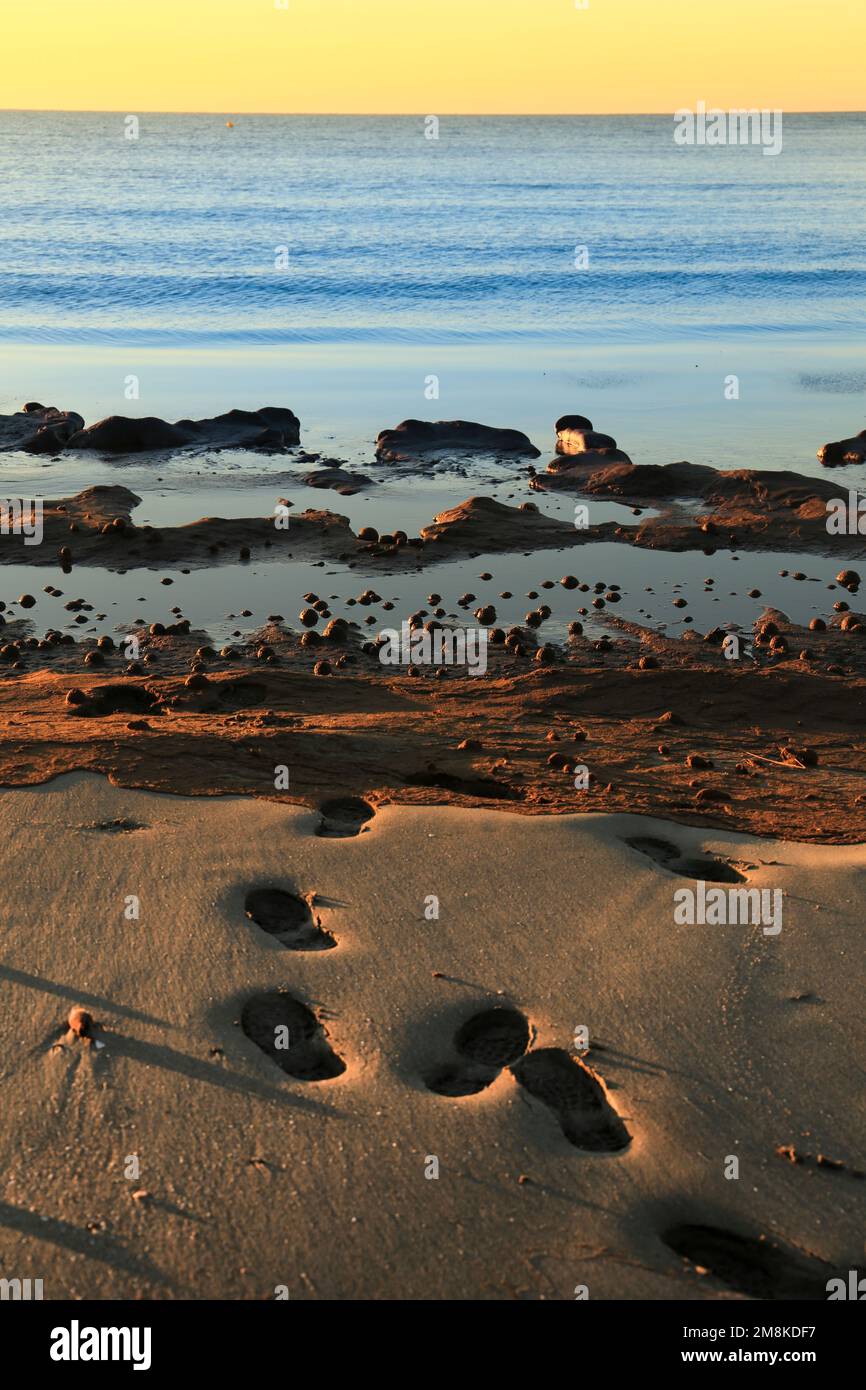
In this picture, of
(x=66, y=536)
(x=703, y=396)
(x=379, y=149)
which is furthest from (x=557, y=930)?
(x=379, y=149)

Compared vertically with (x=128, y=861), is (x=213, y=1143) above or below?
below

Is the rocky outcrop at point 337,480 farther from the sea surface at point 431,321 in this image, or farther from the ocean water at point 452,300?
the ocean water at point 452,300

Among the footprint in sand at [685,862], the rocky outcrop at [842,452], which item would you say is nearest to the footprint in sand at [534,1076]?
the footprint in sand at [685,862]

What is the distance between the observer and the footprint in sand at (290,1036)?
4324 millimetres

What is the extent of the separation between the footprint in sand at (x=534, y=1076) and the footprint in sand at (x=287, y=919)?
77 cm

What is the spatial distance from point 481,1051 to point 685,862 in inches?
63.7

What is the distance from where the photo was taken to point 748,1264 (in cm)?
366

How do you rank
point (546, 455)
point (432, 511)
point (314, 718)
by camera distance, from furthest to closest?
1. point (546, 455)
2. point (432, 511)
3. point (314, 718)

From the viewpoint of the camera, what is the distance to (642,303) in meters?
29.7

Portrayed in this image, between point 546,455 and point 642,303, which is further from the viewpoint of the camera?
point 642,303

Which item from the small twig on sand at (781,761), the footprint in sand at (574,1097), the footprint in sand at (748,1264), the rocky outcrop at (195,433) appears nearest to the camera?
the footprint in sand at (748,1264)
